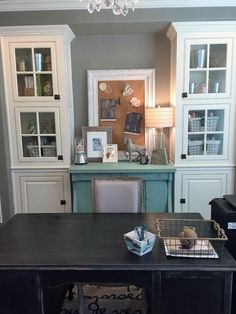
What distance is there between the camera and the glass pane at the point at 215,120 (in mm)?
Answer: 3068

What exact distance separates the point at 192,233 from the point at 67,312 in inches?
47.1

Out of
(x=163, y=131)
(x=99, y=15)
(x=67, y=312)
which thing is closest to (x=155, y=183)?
(x=163, y=131)

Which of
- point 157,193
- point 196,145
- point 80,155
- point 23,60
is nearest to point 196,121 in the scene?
→ point 196,145

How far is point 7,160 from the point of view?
3148mm

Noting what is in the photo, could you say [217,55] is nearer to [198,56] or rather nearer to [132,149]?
[198,56]

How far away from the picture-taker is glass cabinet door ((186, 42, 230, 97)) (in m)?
2.95

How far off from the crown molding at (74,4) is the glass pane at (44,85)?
2.19 ft

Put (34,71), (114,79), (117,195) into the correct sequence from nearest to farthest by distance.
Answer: (117,195) < (34,71) < (114,79)

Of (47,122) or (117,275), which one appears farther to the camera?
(47,122)

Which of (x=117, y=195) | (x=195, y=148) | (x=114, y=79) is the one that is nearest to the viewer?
(x=117, y=195)

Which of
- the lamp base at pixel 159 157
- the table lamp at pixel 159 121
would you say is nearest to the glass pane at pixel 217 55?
the table lamp at pixel 159 121

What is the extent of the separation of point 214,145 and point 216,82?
2.25 feet

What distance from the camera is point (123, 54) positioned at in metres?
3.33

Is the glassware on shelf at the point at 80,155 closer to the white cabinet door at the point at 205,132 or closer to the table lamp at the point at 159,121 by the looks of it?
the table lamp at the point at 159,121
